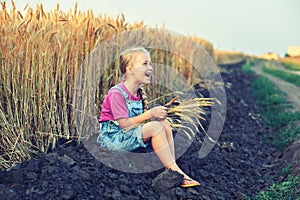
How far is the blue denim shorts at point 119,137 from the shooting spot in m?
3.47

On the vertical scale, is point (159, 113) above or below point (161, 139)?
above

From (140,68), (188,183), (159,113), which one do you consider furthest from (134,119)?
(188,183)

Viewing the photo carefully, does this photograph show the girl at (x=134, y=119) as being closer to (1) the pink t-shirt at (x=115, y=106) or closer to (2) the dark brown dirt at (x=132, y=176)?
(1) the pink t-shirt at (x=115, y=106)

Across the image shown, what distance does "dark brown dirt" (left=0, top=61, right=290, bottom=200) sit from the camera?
309 centimetres

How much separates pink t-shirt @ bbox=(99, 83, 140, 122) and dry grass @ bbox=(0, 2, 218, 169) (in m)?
0.55

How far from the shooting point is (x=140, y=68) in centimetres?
347

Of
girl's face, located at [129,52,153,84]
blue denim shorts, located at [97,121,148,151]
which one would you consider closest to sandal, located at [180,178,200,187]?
blue denim shorts, located at [97,121,148,151]

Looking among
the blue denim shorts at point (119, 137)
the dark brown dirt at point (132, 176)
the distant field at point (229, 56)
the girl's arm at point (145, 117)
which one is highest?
the girl's arm at point (145, 117)

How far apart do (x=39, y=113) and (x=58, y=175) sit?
841 mm

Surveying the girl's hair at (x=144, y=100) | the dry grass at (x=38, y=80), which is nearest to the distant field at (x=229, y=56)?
the dry grass at (x=38, y=80)

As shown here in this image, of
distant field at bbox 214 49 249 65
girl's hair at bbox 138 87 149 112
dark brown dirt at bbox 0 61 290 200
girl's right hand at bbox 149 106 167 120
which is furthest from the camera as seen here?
distant field at bbox 214 49 249 65

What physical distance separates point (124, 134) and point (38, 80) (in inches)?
37.2

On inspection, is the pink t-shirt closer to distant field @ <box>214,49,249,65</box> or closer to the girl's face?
the girl's face

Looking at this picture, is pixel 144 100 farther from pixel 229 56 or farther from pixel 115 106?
pixel 229 56
